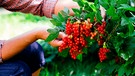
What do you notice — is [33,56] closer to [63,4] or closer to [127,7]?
[63,4]

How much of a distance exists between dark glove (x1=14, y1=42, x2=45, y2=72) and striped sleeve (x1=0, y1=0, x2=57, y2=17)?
8.9 inches

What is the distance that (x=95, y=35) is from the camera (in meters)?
1.71

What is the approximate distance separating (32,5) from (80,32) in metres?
0.54

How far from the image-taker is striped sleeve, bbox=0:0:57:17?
211cm

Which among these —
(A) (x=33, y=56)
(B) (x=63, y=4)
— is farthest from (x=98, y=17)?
(A) (x=33, y=56)

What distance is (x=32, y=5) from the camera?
2123mm

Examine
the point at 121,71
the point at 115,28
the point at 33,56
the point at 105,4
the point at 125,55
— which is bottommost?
the point at 33,56

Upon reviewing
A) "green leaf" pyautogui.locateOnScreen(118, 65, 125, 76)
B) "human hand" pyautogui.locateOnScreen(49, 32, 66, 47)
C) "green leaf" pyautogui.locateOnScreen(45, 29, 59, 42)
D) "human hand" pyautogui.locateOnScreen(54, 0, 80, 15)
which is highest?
"human hand" pyautogui.locateOnScreen(54, 0, 80, 15)

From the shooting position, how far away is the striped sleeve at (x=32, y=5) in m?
2.11

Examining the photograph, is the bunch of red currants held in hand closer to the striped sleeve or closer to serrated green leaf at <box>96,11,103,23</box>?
serrated green leaf at <box>96,11,103,23</box>

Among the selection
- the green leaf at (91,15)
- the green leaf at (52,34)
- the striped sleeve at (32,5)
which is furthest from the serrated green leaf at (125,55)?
the striped sleeve at (32,5)

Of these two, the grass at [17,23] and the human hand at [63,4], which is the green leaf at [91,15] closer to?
the human hand at [63,4]

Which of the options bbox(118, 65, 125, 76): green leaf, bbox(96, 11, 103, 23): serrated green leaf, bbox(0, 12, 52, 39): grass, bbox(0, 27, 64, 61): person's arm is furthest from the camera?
bbox(0, 12, 52, 39): grass

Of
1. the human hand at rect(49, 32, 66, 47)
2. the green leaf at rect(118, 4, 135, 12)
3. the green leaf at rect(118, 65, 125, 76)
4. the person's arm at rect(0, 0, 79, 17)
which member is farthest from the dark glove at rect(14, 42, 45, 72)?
the green leaf at rect(118, 4, 135, 12)
